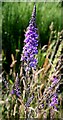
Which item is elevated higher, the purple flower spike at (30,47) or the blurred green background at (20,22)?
the blurred green background at (20,22)

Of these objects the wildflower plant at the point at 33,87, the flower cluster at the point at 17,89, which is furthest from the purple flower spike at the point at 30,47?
the flower cluster at the point at 17,89

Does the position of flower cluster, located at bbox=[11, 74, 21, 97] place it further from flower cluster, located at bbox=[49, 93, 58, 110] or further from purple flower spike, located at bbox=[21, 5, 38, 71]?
flower cluster, located at bbox=[49, 93, 58, 110]

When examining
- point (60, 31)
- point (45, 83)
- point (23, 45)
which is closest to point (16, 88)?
point (45, 83)

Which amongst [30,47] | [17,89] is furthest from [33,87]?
[30,47]

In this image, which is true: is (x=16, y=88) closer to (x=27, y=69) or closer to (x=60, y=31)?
(x=27, y=69)

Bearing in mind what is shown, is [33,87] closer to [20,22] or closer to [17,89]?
[17,89]

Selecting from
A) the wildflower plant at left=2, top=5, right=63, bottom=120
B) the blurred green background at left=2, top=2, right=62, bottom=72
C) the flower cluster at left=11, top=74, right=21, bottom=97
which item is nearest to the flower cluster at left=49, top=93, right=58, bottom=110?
the wildflower plant at left=2, top=5, right=63, bottom=120

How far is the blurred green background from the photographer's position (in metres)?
2.29

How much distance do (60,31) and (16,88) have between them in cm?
60

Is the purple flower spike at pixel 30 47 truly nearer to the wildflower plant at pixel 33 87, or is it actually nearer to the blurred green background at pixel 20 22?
the wildflower plant at pixel 33 87

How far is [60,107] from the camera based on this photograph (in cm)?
225

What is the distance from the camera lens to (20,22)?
2.35 m

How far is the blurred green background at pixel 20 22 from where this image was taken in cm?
229

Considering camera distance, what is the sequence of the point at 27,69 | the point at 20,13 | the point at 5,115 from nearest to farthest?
1. the point at 27,69
2. the point at 5,115
3. the point at 20,13
